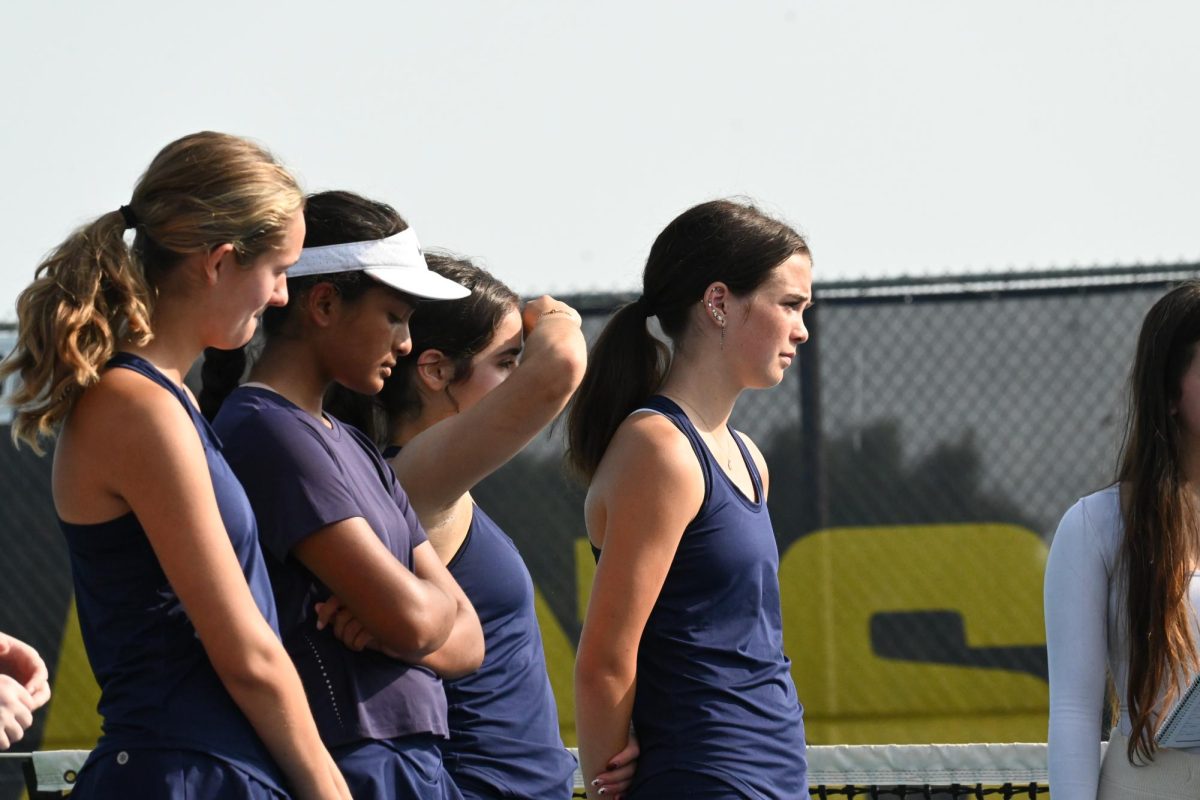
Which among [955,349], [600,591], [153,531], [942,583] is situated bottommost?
[942,583]

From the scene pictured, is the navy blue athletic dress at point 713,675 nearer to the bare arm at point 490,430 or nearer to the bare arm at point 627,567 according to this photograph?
the bare arm at point 627,567

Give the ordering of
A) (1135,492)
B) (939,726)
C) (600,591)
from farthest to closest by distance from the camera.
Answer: (939,726)
(1135,492)
(600,591)

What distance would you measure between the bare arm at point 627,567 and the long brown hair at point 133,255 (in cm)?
79

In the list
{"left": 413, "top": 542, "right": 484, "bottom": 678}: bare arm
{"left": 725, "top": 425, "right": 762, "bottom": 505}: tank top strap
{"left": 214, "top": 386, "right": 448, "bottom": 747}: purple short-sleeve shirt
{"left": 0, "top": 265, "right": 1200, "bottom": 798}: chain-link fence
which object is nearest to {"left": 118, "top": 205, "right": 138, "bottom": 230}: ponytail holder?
{"left": 214, "top": 386, "right": 448, "bottom": 747}: purple short-sleeve shirt

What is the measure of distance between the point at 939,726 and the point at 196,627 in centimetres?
383

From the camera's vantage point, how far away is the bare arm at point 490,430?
290 centimetres

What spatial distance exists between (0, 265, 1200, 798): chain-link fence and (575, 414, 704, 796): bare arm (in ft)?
8.70

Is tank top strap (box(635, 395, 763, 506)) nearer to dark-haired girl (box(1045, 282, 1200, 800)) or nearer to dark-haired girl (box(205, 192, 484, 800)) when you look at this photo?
dark-haired girl (box(205, 192, 484, 800))

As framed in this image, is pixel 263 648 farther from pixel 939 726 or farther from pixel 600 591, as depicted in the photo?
pixel 939 726

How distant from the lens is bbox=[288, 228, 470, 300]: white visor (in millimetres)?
2705

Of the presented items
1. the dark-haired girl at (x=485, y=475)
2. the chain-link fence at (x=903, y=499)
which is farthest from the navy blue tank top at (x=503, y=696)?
the chain-link fence at (x=903, y=499)

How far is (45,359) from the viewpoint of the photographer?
7.16ft

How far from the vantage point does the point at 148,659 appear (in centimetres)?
219

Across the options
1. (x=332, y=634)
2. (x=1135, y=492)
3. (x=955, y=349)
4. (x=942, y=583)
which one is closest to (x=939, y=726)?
(x=942, y=583)
